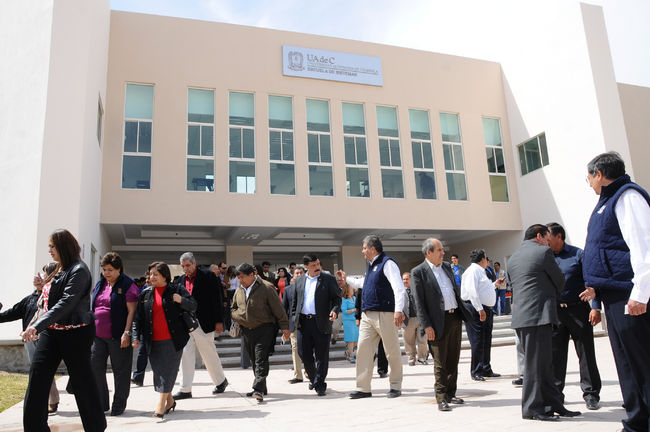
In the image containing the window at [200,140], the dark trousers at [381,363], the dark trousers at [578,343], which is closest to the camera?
the dark trousers at [578,343]

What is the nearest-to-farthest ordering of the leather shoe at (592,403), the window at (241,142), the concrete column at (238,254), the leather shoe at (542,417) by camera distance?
the leather shoe at (542,417) < the leather shoe at (592,403) < the window at (241,142) < the concrete column at (238,254)

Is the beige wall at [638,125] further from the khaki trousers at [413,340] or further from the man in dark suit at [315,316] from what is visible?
the man in dark suit at [315,316]

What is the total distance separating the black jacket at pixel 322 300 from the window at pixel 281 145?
32.5 ft

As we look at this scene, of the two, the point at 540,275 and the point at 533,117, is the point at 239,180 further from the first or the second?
the point at 540,275

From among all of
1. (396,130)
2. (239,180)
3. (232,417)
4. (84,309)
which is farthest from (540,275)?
(396,130)

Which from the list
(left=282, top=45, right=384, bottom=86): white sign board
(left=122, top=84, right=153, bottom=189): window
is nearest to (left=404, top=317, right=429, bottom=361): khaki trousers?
(left=122, top=84, right=153, bottom=189): window

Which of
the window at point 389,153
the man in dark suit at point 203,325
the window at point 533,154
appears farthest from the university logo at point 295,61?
the man in dark suit at point 203,325

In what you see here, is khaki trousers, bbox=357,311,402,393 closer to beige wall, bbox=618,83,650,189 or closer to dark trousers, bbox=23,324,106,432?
dark trousers, bbox=23,324,106,432

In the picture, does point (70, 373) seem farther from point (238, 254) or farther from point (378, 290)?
point (238, 254)

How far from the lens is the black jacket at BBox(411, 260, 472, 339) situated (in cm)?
529

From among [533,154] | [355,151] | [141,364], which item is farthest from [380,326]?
[533,154]

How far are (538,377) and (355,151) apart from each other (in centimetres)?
1415

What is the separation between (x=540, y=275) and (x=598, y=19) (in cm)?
1650

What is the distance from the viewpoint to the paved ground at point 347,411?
4.39 meters
